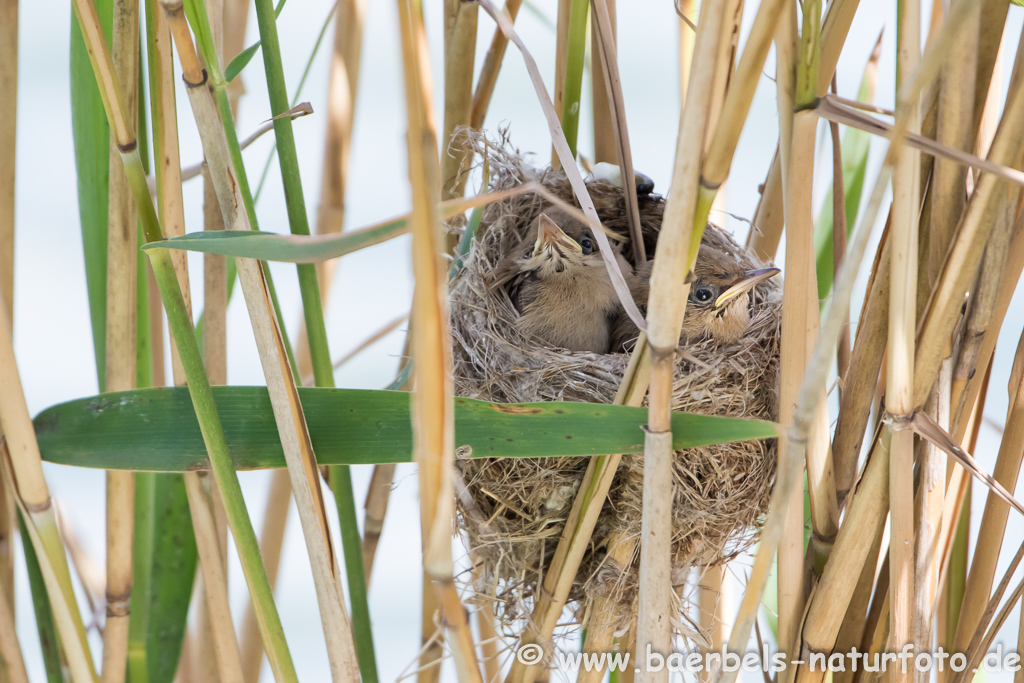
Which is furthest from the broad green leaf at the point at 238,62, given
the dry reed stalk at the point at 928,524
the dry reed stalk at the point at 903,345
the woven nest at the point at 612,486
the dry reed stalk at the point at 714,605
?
the dry reed stalk at the point at 714,605

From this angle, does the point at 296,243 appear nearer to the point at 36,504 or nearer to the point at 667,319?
the point at 667,319

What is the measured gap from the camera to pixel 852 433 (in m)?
0.62

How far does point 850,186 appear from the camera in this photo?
3.13ft

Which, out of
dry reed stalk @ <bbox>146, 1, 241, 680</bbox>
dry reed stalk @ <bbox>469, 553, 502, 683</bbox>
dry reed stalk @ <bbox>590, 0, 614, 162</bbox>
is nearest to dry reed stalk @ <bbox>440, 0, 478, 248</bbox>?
dry reed stalk @ <bbox>590, 0, 614, 162</bbox>

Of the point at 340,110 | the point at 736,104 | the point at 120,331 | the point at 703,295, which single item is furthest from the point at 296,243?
the point at 703,295

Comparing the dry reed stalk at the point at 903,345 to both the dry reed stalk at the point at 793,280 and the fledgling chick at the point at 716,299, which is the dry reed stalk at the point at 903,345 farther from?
the fledgling chick at the point at 716,299

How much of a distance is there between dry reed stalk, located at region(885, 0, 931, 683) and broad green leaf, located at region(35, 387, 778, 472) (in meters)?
0.13

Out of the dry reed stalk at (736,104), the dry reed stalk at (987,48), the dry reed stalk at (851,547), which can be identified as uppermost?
the dry reed stalk at (987,48)

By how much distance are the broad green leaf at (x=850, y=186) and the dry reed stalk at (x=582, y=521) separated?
395 mm

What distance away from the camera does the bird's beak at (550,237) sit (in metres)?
1.12

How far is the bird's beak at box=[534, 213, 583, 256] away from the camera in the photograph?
1123mm

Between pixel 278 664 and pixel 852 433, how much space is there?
46 cm

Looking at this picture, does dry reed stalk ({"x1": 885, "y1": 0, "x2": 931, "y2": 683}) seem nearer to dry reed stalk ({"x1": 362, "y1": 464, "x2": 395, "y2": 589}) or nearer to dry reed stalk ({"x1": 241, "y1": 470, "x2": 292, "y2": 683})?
dry reed stalk ({"x1": 362, "y1": 464, "x2": 395, "y2": 589})

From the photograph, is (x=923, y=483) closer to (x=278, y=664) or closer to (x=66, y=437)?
(x=278, y=664)
